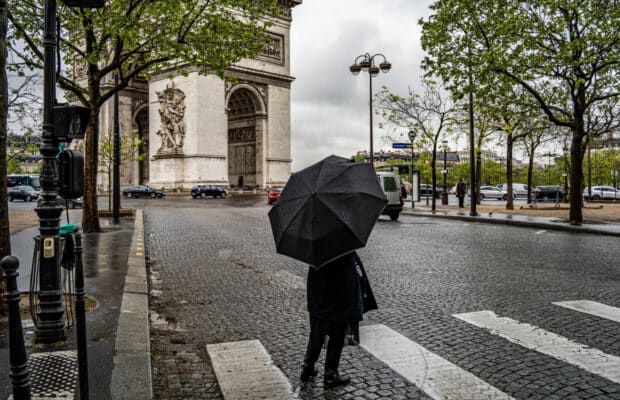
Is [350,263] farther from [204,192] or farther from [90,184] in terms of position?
[204,192]

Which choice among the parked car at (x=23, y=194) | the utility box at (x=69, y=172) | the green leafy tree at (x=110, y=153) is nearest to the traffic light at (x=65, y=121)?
the utility box at (x=69, y=172)

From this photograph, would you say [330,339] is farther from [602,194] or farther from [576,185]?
[602,194]

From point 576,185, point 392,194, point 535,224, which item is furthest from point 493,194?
point 535,224

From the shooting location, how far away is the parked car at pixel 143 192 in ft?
166

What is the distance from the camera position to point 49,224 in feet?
17.4

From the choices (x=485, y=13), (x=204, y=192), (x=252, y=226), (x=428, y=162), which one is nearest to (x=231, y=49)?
(x=252, y=226)

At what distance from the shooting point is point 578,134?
65.8 feet

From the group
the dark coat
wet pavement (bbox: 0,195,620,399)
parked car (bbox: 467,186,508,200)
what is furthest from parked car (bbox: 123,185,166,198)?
the dark coat

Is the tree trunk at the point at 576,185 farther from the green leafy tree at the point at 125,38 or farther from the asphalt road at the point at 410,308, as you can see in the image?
the green leafy tree at the point at 125,38

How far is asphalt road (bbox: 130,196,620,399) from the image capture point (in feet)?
14.6

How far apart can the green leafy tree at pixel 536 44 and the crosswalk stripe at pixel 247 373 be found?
648 inches

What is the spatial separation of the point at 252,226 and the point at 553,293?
41.0ft

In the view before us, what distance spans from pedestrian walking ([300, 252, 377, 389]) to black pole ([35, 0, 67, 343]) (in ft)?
8.50

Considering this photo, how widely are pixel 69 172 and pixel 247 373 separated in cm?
253
